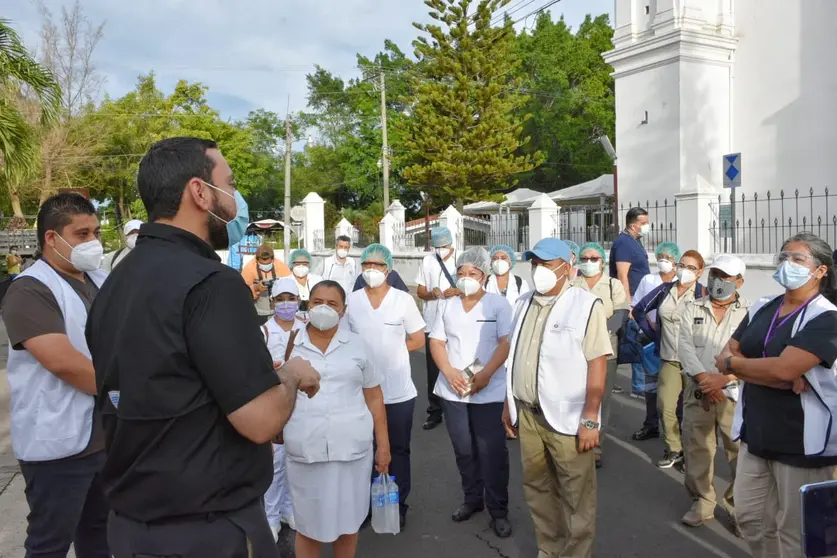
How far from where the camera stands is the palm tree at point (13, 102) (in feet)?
34.6

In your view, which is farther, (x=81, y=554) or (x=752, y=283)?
(x=752, y=283)

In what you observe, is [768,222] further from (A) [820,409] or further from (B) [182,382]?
(B) [182,382]

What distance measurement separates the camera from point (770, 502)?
3555mm

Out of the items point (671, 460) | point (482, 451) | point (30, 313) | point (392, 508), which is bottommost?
point (671, 460)

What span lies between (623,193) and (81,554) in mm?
17261

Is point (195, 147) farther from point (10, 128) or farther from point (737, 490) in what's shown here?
point (10, 128)

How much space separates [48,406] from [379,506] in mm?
1838

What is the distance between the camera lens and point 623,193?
1877 cm

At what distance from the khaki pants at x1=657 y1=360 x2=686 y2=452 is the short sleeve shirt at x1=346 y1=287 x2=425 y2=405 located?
7.10ft

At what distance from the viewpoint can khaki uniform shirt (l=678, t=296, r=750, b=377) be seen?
4.82 meters

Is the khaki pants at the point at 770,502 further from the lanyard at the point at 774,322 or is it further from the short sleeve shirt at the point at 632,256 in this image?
the short sleeve shirt at the point at 632,256

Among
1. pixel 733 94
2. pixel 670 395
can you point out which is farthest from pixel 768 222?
pixel 670 395

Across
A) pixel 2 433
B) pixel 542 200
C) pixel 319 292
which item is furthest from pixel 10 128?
pixel 542 200

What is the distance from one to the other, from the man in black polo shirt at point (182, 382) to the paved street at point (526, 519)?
2780mm
